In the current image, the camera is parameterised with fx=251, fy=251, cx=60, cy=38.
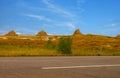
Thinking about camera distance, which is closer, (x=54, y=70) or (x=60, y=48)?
(x=54, y=70)

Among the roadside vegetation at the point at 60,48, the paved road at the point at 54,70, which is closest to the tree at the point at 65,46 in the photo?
the roadside vegetation at the point at 60,48

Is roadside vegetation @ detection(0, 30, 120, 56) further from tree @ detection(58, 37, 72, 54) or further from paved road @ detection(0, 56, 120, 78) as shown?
paved road @ detection(0, 56, 120, 78)

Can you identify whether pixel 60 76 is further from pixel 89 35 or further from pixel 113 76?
pixel 89 35

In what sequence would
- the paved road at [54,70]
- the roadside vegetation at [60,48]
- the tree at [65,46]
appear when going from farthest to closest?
the tree at [65,46]
the roadside vegetation at [60,48]
the paved road at [54,70]

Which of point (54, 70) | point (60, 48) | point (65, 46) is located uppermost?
point (65, 46)

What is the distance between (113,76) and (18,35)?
81.5 metres

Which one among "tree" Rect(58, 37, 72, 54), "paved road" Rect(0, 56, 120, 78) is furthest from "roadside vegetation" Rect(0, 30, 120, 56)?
"paved road" Rect(0, 56, 120, 78)

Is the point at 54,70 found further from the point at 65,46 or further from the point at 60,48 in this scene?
the point at 60,48

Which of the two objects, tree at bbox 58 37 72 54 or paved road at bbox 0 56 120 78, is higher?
tree at bbox 58 37 72 54

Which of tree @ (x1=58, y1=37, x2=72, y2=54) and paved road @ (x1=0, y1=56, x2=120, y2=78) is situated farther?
tree @ (x1=58, y1=37, x2=72, y2=54)

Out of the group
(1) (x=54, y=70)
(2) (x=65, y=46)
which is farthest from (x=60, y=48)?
(1) (x=54, y=70)

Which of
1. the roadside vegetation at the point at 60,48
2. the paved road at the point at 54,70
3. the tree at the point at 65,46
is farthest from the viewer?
the tree at the point at 65,46

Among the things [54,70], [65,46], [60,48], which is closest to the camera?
[54,70]

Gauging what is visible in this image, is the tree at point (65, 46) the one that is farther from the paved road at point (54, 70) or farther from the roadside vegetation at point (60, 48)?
the paved road at point (54, 70)
